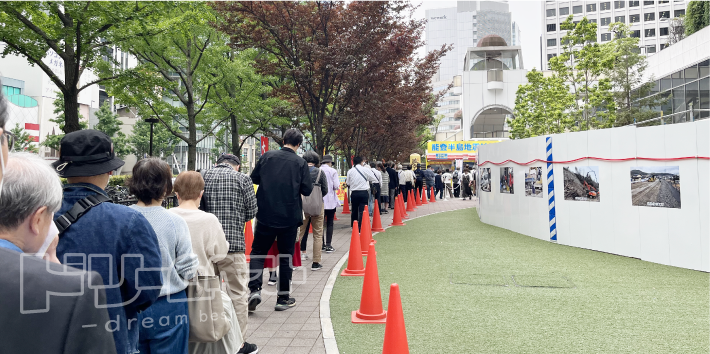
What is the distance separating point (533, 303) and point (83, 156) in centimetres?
521

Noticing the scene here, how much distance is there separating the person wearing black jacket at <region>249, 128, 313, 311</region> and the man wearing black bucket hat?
3.07 metres

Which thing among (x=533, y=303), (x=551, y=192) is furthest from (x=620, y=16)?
(x=533, y=303)

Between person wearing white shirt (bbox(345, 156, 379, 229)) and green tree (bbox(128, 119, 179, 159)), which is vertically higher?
green tree (bbox(128, 119, 179, 159))

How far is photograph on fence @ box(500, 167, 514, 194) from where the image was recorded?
13.6 meters

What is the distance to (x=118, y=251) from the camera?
2.14 meters

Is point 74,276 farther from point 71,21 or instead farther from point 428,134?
point 428,134

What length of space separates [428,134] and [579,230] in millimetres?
52746

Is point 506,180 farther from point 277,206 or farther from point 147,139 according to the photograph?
point 147,139

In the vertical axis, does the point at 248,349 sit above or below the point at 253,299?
below

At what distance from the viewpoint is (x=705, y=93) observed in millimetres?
26891

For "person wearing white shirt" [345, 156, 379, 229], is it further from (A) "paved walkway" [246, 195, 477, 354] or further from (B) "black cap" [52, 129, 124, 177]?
(B) "black cap" [52, 129, 124, 177]

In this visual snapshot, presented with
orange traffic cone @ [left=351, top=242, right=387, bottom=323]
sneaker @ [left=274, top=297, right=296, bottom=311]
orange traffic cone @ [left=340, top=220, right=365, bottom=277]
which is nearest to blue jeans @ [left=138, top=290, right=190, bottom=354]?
orange traffic cone @ [left=351, top=242, right=387, bottom=323]

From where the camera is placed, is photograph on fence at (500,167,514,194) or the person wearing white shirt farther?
photograph on fence at (500,167,514,194)

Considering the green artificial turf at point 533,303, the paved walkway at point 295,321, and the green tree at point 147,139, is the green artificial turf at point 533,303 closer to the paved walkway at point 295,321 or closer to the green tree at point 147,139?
the paved walkway at point 295,321
